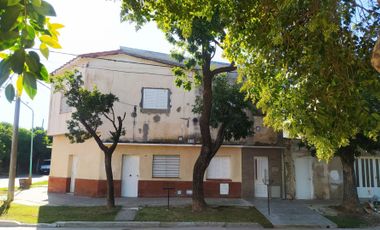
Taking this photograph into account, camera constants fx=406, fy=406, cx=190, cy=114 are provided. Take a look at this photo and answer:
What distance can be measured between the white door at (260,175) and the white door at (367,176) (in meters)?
5.10

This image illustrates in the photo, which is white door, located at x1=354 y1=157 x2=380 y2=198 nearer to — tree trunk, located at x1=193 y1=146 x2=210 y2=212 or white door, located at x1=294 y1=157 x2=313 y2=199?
white door, located at x1=294 y1=157 x2=313 y2=199

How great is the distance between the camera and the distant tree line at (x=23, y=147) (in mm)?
45688

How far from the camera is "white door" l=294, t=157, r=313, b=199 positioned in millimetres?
22422

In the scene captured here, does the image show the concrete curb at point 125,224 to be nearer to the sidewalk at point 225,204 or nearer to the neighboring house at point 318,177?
the sidewalk at point 225,204

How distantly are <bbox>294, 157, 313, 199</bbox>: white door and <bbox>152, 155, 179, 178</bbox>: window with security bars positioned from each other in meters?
6.73

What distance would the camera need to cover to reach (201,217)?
51.8 ft

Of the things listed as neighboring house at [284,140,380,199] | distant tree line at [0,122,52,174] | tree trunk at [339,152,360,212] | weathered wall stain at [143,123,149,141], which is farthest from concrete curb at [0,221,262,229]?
distant tree line at [0,122,52,174]

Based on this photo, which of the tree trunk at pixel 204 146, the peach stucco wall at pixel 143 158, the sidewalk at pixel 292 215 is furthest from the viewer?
the peach stucco wall at pixel 143 158

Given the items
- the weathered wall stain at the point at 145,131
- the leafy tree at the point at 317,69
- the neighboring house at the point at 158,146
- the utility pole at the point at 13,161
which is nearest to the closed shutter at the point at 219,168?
the neighboring house at the point at 158,146

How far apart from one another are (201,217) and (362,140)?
24.6 ft

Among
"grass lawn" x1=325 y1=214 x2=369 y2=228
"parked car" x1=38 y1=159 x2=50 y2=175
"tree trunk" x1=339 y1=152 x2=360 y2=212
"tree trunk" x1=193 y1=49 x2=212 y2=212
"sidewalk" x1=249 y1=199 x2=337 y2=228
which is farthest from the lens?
"parked car" x1=38 y1=159 x2=50 y2=175

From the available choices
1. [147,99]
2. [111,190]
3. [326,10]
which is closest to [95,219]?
[111,190]

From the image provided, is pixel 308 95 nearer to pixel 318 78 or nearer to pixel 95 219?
pixel 318 78

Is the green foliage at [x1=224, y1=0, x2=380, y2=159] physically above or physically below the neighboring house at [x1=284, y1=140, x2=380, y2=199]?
above
